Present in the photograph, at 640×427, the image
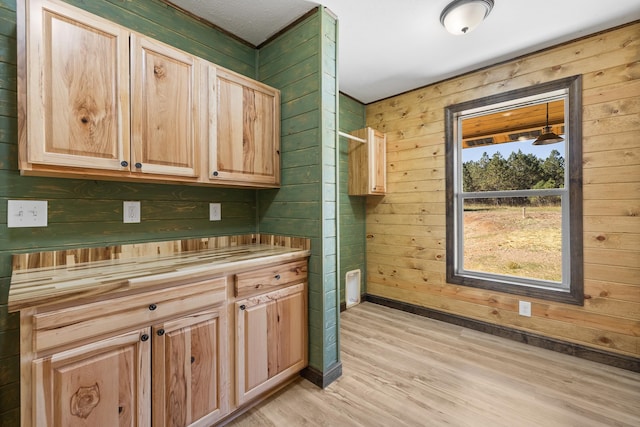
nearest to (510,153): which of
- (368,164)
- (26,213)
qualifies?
(368,164)

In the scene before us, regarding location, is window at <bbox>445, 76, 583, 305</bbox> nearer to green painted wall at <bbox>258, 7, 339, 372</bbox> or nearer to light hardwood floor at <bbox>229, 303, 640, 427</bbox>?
light hardwood floor at <bbox>229, 303, 640, 427</bbox>

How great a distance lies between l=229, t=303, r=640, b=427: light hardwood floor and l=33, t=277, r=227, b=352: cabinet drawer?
0.80 metres

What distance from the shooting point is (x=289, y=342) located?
179 centimetres

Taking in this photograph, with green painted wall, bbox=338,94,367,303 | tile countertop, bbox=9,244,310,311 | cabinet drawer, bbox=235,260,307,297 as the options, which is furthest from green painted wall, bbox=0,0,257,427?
green painted wall, bbox=338,94,367,303

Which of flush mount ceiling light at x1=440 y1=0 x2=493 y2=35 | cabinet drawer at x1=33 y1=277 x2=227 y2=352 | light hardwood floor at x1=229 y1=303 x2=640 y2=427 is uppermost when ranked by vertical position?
flush mount ceiling light at x1=440 y1=0 x2=493 y2=35

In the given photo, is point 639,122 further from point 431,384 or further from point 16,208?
point 16,208

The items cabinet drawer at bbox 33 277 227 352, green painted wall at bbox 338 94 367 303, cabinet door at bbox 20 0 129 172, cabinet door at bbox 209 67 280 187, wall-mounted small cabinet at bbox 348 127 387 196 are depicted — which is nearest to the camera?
cabinet drawer at bbox 33 277 227 352

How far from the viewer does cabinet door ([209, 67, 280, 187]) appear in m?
1.72

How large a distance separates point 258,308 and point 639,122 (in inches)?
118

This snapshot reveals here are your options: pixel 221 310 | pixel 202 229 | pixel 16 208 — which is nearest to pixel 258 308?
pixel 221 310

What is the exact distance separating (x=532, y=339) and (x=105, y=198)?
3.42m

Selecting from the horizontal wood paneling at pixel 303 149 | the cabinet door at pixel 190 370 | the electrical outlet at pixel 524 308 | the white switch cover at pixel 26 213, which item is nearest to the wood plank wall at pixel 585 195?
the electrical outlet at pixel 524 308

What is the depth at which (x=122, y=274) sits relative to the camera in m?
1.20

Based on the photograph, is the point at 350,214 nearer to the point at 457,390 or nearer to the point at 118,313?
the point at 457,390
